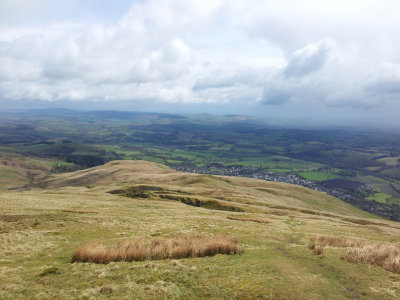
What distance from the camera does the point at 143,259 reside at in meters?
20.5

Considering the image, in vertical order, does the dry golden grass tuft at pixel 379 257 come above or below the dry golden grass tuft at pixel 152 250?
above

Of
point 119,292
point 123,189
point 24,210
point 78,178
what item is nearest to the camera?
point 119,292

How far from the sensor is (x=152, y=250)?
21344 mm

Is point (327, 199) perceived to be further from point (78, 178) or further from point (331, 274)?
point (78, 178)

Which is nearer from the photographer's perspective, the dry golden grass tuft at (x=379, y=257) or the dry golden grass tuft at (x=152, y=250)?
the dry golden grass tuft at (x=379, y=257)

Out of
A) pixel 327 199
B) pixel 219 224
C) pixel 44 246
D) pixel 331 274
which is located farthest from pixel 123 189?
pixel 327 199

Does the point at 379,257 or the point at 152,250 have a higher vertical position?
the point at 379,257

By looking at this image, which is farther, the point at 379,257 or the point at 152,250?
the point at 152,250

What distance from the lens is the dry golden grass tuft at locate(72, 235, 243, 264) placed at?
1979 centimetres

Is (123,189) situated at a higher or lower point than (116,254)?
lower

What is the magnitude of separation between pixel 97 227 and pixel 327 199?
13325 cm

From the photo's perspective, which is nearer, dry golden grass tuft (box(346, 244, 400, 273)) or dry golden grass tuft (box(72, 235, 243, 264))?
dry golden grass tuft (box(346, 244, 400, 273))

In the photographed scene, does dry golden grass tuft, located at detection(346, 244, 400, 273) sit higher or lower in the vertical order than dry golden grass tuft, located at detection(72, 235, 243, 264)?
higher

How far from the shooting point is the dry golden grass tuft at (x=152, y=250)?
19.8m
